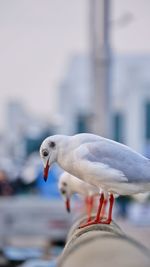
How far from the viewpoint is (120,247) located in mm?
3736

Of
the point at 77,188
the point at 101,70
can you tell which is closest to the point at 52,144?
the point at 77,188

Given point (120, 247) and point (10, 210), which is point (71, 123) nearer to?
point (10, 210)

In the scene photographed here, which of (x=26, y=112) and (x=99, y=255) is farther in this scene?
(x=26, y=112)

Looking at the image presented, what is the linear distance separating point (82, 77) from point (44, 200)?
57536mm

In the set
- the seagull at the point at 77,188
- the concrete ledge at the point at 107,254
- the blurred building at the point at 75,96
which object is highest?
the concrete ledge at the point at 107,254

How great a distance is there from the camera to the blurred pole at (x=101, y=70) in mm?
22172

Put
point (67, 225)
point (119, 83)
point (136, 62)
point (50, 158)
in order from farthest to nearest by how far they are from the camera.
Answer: point (119, 83)
point (136, 62)
point (67, 225)
point (50, 158)

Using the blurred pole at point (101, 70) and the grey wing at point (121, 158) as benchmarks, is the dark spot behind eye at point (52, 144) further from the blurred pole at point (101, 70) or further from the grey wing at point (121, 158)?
the blurred pole at point (101, 70)

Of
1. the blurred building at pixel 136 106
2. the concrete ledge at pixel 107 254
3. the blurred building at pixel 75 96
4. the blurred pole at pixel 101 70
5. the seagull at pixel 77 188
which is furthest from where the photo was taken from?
the blurred building at pixel 75 96

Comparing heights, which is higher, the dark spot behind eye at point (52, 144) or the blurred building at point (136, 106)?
the dark spot behind eye at point (52, 144)

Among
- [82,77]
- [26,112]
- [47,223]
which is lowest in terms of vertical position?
[26,112]

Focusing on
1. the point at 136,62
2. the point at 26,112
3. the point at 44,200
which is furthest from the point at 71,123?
the point at 44,200

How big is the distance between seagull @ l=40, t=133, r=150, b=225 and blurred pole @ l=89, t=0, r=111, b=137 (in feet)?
52.3

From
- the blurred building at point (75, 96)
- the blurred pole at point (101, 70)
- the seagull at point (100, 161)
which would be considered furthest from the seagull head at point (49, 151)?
the blurred building at point (75, 96)
